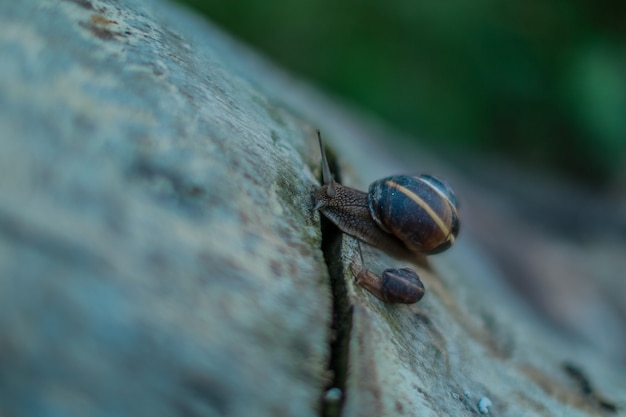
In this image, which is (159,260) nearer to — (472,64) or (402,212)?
(402,212)

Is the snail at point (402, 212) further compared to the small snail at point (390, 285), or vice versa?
the snail at point (402, 212)

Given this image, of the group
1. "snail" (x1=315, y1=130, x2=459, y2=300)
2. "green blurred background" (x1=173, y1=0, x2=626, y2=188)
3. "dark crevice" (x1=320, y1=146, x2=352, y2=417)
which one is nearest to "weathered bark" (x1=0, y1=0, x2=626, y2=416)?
"dark crevice" (x1=320, y1=146, x2=352, y2=417)

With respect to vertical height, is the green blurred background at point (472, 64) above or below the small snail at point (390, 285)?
above

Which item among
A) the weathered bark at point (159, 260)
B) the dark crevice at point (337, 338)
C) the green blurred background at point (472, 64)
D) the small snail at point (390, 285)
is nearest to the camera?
the weathered bark at point (159, 260)

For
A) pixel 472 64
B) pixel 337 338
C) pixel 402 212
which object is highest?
pixel 472 64

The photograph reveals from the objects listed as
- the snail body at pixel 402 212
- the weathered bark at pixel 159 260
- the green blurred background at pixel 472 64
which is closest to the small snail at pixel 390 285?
the weathered bark at pixel 159 260

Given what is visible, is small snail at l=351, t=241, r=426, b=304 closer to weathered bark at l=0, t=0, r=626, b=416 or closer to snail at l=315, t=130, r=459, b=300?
weathered bark at l=0, t=0, r=626, b=416

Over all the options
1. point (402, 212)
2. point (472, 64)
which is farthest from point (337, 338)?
point (472, 64)

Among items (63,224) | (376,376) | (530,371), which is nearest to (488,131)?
(530,371)

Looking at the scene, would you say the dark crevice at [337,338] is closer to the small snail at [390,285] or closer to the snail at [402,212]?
the small snail at [390,285]
